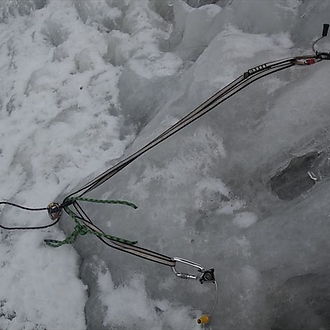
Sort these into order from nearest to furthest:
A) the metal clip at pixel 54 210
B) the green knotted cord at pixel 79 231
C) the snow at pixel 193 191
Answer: the snow at pixel 193 191 < the green knotted cord at pixel 79 231 < the metal clip at pixel 54 210

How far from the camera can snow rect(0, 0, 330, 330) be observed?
1.94 meters

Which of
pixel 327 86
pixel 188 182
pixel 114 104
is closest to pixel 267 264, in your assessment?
pixel 188 182

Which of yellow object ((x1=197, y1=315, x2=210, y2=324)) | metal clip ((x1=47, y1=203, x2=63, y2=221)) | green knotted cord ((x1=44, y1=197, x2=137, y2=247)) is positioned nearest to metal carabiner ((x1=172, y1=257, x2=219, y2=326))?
yellow object ((x1=197, y1=315, x2=210, y2=324))

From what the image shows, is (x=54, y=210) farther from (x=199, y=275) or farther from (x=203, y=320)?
(x=203, y=320)

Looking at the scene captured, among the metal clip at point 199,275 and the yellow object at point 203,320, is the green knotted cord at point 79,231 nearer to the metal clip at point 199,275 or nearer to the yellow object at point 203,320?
the metal clip at point 199,275

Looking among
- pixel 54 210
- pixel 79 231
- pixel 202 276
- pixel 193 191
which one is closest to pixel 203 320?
pixel 202 276

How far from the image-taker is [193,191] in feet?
7.40

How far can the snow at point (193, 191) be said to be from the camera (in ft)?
6.35

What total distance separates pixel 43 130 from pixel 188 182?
1.47m

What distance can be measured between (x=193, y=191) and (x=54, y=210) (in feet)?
2.67

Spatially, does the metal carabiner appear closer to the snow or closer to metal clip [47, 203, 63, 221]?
→ the snow

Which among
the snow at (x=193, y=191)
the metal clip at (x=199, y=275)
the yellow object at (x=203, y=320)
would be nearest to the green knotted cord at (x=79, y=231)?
the snow at (x=193, y=191)

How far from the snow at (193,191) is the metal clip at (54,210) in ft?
0.20

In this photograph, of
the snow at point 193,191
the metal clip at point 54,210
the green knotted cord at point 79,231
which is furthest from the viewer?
the metal clip at point 54,210
